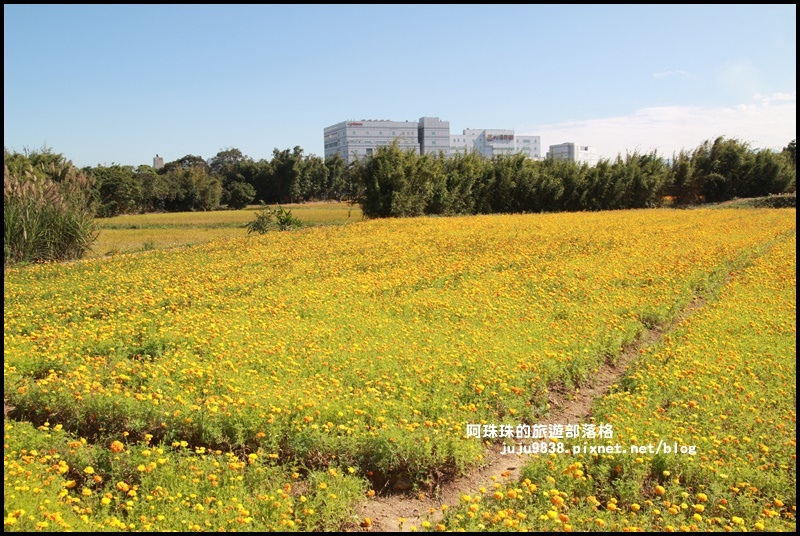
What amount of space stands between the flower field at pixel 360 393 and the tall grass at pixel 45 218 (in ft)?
12.1

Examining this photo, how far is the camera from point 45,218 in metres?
17.6

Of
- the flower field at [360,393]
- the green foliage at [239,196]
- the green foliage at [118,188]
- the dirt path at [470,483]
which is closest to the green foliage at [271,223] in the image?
the flower field at [360,393]

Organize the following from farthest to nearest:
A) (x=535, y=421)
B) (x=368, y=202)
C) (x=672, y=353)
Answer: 1. (x=368, y=202)
2. (x=672, y=353)
3. (x=535, y=421)

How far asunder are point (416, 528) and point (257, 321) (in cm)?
555

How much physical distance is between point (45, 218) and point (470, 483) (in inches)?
653

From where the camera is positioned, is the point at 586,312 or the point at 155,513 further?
the point at 586,312

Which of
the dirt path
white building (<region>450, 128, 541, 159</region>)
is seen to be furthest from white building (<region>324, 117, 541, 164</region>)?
the dirt path

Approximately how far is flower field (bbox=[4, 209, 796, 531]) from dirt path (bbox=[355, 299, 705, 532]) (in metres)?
0.14

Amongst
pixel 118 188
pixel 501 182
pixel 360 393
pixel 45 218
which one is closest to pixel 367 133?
pixel 118 188

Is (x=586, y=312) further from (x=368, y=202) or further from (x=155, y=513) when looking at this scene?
(x=368, y=202)

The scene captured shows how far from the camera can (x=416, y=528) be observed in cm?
477

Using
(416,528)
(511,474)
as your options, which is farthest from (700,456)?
(416,528)

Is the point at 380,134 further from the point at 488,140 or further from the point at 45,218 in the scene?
the point at 45,218

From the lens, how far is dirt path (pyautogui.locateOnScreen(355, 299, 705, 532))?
4992mm
